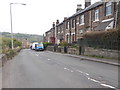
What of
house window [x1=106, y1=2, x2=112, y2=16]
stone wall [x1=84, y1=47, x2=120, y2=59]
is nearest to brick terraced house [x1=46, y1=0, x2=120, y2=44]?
house window [x1=106, y1=2, x2=112, y2=16]

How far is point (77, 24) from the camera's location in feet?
128

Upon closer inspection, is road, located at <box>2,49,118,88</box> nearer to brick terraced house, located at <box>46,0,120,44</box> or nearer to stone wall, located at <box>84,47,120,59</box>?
stone wall, located at <box>84,47,120,59</box>

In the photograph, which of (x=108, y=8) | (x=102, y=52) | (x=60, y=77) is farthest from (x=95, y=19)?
(x=60, y=77)

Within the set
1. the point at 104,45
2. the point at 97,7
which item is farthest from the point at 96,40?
the point at 97,7

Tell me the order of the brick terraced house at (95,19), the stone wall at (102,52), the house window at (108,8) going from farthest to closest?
the house window at (108,8) < the brick terraced house at (95,19) < the stone wall at (102,52)

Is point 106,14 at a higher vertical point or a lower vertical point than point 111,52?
higher

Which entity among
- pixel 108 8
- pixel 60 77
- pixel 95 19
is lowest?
pixel 60 77

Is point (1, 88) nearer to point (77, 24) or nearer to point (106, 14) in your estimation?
point (106, 14)

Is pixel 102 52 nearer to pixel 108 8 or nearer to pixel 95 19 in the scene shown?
pixel 108 8

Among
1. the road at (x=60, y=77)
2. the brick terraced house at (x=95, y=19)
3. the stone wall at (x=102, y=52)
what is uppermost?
the brick terraced house at (x=95, y=19)

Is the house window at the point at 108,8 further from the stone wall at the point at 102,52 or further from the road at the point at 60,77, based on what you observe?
the road at the point at 60,77

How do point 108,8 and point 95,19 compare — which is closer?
point 108,8

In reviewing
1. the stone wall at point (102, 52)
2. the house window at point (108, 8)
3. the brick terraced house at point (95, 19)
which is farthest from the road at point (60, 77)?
the house window at point (108, 8)

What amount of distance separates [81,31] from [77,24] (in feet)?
9.01
